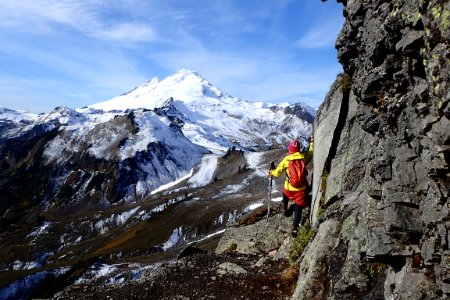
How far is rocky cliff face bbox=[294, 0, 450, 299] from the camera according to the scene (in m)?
8.70

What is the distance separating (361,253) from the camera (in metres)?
12.5

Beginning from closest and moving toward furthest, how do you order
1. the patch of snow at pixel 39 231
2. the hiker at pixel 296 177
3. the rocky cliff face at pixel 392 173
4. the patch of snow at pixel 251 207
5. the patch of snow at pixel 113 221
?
1. the rocky cliff face at pixel 392 173
2. the hiker at pixel 296 177
3. the patch of snow at pixel 251 207
4. the patch of snow at pixel 113 221
5. the patch of snow at pixel 39 231

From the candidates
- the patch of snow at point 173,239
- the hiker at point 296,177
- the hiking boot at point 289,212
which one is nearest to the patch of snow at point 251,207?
the patch of snow at point 173,239

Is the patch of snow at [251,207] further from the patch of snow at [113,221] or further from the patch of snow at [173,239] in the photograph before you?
the patch of snow at [113,221]

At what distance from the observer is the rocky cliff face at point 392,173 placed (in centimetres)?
870

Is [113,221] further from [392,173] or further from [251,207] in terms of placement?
[392,173]

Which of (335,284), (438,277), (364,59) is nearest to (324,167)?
(364,59)

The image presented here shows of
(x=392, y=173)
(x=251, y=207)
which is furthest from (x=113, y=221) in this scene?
(x=392, y=173)

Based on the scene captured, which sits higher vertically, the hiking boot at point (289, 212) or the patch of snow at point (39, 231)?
the hiking boot at point (289, 212)

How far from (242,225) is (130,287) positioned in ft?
32.0

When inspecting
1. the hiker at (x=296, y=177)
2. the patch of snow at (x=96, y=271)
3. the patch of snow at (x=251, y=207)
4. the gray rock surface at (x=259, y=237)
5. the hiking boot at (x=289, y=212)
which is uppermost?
the hiker at (x=296, y=177)

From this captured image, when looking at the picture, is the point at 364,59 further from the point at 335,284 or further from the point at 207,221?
the point at 207,221

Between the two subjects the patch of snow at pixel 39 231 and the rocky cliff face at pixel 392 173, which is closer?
the rocky cliff face at pixel 392 173

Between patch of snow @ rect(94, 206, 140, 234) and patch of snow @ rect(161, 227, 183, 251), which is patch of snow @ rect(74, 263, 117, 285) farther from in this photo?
patch of snow @ rect(94, 206, 140, 234)
